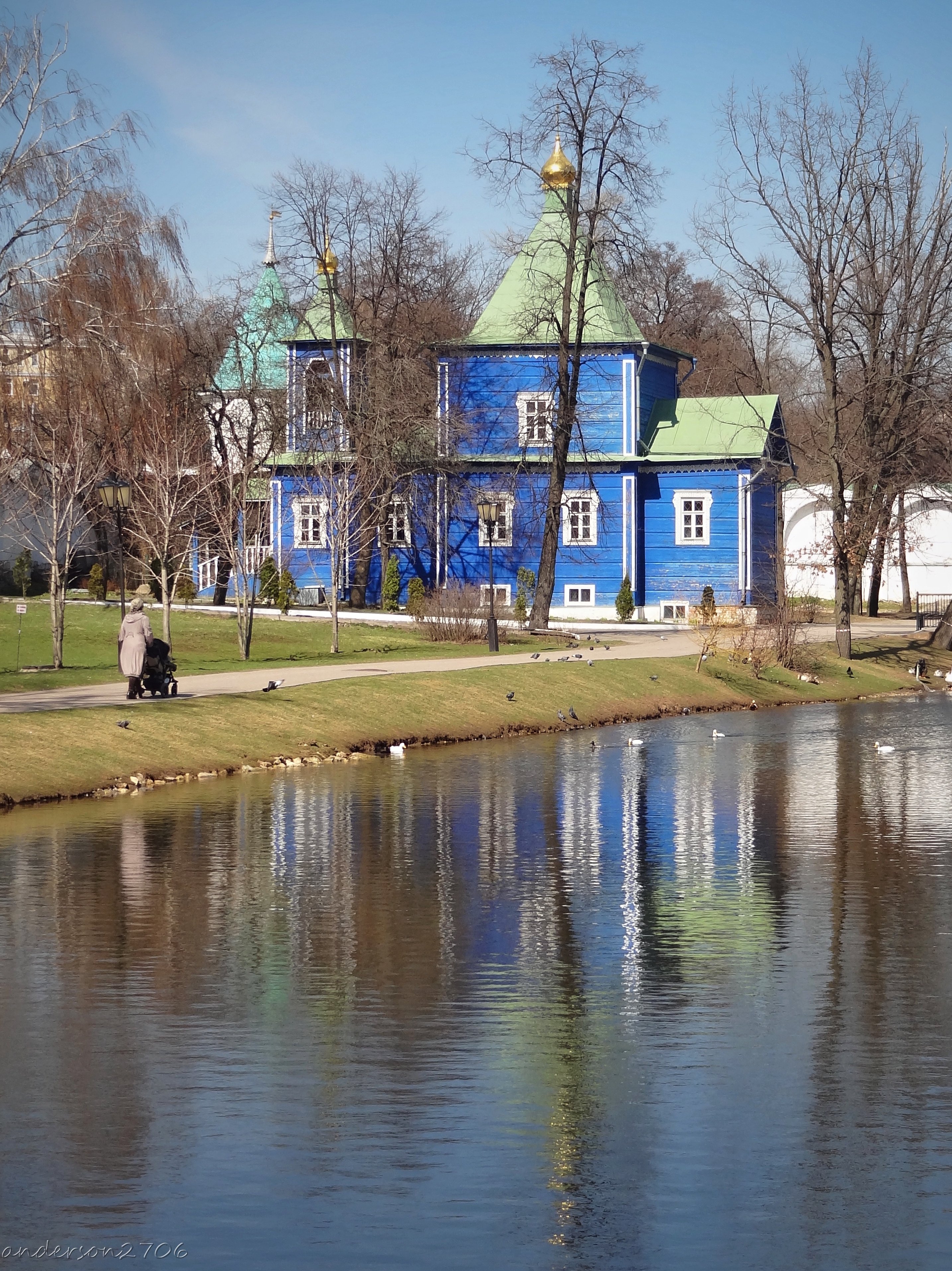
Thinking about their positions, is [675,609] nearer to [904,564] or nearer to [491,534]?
[904,564]

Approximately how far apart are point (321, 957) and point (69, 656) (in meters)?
25.0

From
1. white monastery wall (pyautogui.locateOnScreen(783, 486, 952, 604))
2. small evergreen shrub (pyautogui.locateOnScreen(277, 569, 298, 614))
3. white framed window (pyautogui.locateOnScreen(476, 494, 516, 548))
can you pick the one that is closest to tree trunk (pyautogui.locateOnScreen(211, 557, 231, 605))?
small evergreen shrub (pyautogui.locateOnScreen(277, 569, 298, 614))

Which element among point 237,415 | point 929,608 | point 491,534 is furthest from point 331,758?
point 929,608

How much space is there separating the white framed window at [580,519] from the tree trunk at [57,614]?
80.1 feet

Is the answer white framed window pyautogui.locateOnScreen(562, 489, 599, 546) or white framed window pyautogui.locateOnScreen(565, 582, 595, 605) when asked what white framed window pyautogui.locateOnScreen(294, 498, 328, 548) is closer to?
white framed window pyautogui.locateOnScreen(562, 489, 599, 546)

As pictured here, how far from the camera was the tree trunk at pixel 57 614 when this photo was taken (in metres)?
32.1

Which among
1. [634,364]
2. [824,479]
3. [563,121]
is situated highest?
[563,121]

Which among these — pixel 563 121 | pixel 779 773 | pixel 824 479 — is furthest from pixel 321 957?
pixel 824 479

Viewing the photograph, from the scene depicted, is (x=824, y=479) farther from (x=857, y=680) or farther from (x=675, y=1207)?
(x=675, y=1207)

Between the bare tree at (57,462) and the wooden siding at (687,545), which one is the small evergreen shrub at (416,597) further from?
the bare tree at (57,462)

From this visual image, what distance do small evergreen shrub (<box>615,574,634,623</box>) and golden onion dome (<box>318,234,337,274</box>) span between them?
13.8 metres

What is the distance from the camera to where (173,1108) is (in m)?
7.88

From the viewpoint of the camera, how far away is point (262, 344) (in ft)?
177

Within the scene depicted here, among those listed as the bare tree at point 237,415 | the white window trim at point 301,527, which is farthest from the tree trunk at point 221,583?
the white window trim at point 301,527
